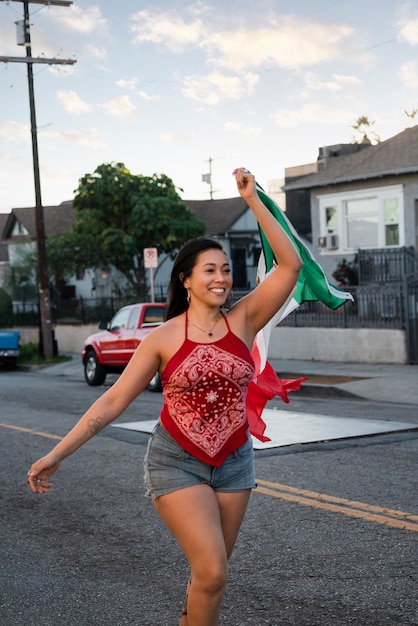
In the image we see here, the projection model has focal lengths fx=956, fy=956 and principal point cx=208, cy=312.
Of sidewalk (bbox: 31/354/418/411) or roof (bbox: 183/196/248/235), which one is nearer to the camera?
sidewalk (bbox: 31/354/418/411)

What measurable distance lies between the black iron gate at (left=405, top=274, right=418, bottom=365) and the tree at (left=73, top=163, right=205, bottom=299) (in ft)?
54.5

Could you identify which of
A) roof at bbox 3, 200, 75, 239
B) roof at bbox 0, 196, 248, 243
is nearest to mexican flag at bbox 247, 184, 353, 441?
roof at bbox 0, 196, 248, 243

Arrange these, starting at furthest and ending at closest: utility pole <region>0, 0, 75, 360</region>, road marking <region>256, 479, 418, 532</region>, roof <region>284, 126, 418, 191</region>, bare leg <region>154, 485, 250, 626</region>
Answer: utility pole <region>0, 0, 75, 360</region> < roof <region>284, 126, 418, 191</region> < road marking <region>256, 479, 418, 532</region> < bare leg <region>154, 485, 250, 626</region>

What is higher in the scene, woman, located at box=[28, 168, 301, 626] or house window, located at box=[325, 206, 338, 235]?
house window, located at box=[325, 206, 338, 235]

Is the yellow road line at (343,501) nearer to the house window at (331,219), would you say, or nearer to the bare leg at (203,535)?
the bare leg at (203,535)

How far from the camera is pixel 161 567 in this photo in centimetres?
604

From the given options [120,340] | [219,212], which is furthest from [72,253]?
[120,340]

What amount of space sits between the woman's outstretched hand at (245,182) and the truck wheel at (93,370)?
16.6m

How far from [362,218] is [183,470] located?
82.1 feet

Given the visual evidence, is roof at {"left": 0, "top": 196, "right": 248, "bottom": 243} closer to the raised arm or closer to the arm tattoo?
the raised arm

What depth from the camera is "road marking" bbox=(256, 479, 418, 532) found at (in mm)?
6844

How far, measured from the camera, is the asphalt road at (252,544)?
5195 millimetres

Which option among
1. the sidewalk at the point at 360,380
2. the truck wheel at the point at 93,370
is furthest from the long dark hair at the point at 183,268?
the truck wheel at the point at 93,370

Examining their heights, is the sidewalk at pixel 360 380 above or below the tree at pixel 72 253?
below
